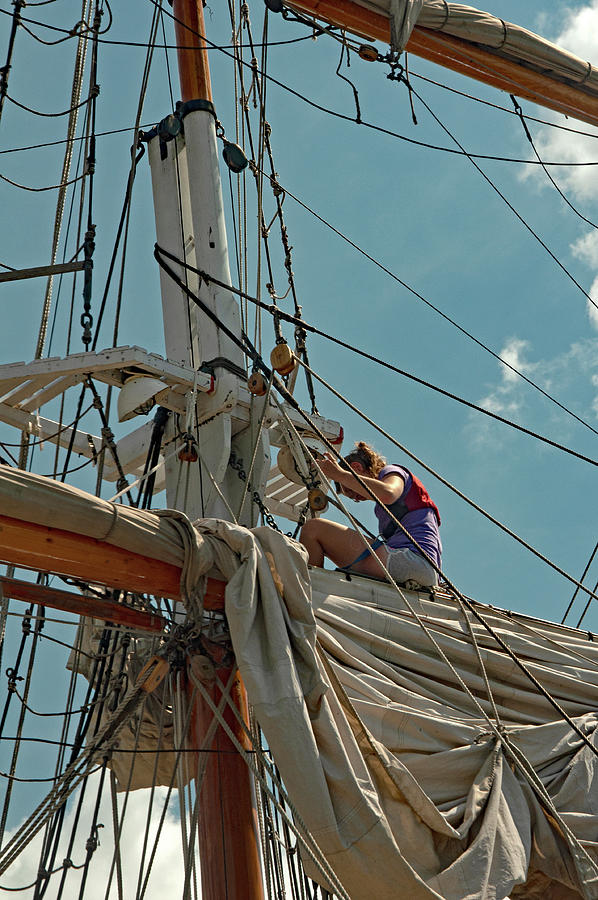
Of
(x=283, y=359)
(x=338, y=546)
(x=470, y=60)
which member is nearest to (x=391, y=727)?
(x=338, y=546)

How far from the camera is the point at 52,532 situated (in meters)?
4.92

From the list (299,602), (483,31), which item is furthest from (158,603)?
(483,31)

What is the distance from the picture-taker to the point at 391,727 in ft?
17.3

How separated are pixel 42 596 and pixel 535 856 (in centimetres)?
228

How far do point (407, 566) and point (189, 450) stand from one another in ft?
4.20

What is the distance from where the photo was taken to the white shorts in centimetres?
595

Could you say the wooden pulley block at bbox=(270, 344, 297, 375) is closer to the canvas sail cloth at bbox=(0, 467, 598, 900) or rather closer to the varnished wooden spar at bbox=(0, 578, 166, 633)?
the canvas sail cloth at bbox=(0, 467, 598, 900)

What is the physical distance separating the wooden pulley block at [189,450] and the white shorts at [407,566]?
1136 millimetres

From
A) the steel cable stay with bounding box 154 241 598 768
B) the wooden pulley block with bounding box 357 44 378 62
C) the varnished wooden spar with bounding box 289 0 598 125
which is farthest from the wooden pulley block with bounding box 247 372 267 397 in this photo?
the varnished wooden spar with bounding box 289 0 598 125

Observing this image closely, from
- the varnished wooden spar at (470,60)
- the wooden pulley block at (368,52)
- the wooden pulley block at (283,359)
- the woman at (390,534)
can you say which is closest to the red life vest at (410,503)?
the woman at (390,534)

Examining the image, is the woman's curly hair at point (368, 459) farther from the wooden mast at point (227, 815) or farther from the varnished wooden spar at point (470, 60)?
the varnished wooden spar at point (470, 60)

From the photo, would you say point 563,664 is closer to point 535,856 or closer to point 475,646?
point 475,646

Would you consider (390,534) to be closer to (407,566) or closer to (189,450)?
(407,566)

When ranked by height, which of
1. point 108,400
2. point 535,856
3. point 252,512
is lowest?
point 535,856
